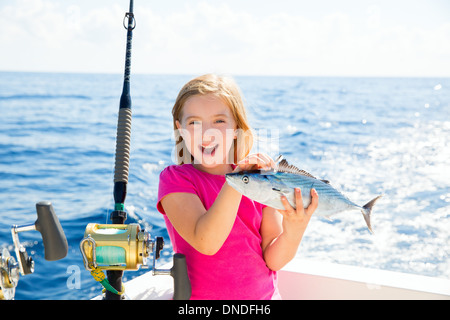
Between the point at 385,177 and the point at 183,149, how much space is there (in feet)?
21.0

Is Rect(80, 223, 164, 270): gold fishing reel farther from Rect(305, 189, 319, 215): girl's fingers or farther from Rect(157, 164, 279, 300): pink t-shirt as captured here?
Rect(305, 189, 319, 215): girl's fingers

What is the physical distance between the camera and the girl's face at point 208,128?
1551 millimetres

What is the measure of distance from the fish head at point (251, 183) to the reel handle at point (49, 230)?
0.48 metres

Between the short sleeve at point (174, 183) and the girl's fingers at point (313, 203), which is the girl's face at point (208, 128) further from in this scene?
the girl's fingers at point (313, 203)

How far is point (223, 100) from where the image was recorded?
1.62m

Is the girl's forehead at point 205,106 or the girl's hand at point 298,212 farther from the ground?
the girl's forehead at point 205,106

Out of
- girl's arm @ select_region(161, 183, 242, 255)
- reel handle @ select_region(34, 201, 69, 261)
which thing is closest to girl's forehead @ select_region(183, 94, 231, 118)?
girl's arm @ select_region(161, 183, 242, 255)

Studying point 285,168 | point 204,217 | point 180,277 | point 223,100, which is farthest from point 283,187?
point 223,100

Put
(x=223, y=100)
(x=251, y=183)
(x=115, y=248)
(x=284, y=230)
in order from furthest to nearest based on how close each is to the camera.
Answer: (x=223, y=100), (x=284, y=230), (x=115, y=248), (x=251, y=183)

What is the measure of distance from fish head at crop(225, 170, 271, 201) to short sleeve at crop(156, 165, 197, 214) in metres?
0.44

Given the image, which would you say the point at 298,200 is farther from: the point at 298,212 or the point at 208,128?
the point at 208,128

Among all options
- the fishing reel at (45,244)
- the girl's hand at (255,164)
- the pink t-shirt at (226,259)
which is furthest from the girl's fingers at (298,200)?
the fishing reel at (45,244)

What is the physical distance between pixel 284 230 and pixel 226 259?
255mm
